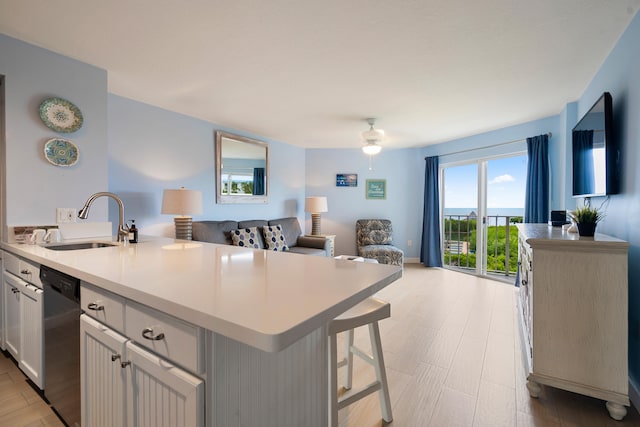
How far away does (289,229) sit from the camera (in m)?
4.79

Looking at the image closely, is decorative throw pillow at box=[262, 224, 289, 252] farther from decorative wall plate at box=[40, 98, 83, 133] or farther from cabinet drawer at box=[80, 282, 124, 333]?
cabinet drawer at box=[80, 282, 124, 333]

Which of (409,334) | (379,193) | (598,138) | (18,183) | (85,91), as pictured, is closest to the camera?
(18,183)

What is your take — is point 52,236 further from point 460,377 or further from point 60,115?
point 460,377

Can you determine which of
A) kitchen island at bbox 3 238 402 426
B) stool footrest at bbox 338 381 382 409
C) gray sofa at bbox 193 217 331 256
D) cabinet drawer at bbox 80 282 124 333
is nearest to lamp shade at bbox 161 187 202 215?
gray sofa at bbox 193 217 331 256

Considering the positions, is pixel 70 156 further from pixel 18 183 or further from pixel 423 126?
pixel 423 126

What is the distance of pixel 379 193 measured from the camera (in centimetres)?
571

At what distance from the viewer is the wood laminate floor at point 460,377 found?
1.55 m

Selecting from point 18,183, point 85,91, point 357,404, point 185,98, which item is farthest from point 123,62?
point 357,404

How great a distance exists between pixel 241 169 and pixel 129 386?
146 inches

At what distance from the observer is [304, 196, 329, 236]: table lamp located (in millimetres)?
5098

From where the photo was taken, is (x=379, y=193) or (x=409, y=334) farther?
(x=379, y=193)

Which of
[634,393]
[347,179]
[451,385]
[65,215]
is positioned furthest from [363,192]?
[65,215]

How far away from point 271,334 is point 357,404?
1.42 meters

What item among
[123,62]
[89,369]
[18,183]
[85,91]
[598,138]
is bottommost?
[89,369]
